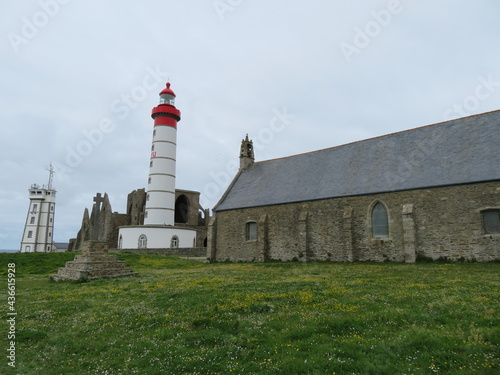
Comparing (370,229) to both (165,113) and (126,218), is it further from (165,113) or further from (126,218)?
(126,218)

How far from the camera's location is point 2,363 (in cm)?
529

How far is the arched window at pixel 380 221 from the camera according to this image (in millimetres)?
21172

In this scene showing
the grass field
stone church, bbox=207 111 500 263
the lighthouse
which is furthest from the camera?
the lighthouse

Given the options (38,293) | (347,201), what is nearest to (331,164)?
(347,201)

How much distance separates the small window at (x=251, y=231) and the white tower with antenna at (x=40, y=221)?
55459 mm

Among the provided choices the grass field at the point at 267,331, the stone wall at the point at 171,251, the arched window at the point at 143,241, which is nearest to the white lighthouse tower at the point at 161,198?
the arched window at the point at 143,241

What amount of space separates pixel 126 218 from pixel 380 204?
38030 millimetres

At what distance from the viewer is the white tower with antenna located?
64062 millimetres

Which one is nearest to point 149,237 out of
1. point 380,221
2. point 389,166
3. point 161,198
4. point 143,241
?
point 143,241

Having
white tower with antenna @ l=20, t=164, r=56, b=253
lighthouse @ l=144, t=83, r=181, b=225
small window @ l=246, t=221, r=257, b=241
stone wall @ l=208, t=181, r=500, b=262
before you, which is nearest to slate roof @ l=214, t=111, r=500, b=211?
stone wall @ l=208, t=181, r=500, b=262

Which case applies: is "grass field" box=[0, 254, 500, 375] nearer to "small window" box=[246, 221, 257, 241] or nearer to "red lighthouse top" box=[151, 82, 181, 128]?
"small window" box=[246, 221, 257, 241]

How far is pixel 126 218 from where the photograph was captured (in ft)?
157

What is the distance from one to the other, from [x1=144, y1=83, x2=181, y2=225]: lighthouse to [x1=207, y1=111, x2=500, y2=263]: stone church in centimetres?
1244

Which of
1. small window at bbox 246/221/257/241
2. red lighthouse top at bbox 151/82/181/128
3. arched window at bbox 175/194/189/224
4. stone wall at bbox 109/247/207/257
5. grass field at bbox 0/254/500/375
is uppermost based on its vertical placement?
red lighthouse top at bbox 151/82/181/128
